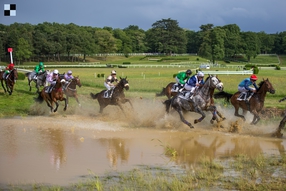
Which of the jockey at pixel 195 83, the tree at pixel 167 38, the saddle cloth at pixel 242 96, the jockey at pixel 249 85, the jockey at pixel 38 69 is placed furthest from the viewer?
the tree at pixel 167 38

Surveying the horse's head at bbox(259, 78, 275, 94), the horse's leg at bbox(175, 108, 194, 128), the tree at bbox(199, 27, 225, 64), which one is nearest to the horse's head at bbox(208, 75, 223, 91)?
the horse's leg at bbox(175, 108, 194, 128)

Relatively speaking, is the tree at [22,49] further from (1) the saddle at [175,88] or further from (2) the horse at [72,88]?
(1) the saddle at [175,88]

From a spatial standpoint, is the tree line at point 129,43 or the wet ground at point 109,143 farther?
the tree line at point 129,43

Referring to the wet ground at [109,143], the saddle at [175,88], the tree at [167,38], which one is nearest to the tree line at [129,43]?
the tree at [167,38]

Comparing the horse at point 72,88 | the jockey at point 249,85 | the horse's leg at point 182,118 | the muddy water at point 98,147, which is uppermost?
the jockey at point 249,85

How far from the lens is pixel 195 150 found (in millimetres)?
12367

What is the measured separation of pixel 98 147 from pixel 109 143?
748mm

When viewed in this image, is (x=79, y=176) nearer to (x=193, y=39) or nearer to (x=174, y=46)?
→ (x=174, y=46)

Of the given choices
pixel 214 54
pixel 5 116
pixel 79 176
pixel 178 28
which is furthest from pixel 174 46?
pixel 79 176

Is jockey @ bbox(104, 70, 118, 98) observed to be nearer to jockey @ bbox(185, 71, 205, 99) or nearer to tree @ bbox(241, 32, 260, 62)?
jockey @ bbox(185, 71, 205, 99)

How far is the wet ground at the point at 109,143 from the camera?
10.3 m

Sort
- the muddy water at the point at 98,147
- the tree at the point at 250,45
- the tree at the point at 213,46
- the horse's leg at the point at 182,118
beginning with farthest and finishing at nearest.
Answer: the tree at the point at 250,45 → the tree at the point at 213,46 → the horse's leg at the point at 182,118 → the muddy water at the point at 98,147

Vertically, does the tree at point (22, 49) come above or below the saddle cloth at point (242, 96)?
above

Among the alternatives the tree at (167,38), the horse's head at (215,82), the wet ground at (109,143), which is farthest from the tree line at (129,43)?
the horse's head at (215,82)
